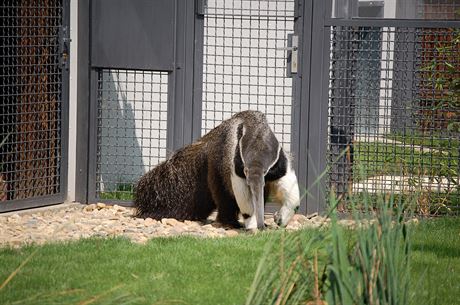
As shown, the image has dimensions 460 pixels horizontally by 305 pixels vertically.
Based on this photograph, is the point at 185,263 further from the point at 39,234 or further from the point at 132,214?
the point at 132,214

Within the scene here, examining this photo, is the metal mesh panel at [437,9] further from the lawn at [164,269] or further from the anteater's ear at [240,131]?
the lawn at [164,269]

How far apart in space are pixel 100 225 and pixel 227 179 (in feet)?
4.28

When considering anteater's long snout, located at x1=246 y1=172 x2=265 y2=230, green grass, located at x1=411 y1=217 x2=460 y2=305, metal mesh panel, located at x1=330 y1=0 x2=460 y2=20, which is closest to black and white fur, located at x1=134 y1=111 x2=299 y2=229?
anteater's long snout, located at x1=246 y1=172 x2=265 y2=230

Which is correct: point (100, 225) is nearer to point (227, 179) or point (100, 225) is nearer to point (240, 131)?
point (227, 179)

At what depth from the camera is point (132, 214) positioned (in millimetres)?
10500

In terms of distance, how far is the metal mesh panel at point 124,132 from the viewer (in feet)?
35.7

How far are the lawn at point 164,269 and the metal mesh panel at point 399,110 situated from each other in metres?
1.62

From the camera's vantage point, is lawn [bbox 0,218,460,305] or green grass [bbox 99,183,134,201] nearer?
lawn [bbox 0,218,460,305]

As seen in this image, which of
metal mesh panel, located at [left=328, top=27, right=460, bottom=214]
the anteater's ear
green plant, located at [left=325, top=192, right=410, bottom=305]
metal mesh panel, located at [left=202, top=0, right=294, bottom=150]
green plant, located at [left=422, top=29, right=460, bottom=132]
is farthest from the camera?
metal mesh panel, located at [left=202, top=0, right=294, bottom=150]

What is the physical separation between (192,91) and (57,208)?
73.5 inches

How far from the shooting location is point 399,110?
10508 millimetres

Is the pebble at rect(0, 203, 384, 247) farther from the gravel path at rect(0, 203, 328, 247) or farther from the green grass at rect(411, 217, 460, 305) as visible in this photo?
the green grass at rect(411, 217, 460, 305)

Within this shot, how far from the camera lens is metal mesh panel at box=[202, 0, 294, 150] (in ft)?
35.7

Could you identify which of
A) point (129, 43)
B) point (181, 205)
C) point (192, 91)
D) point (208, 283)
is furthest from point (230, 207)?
point (208, 283)
